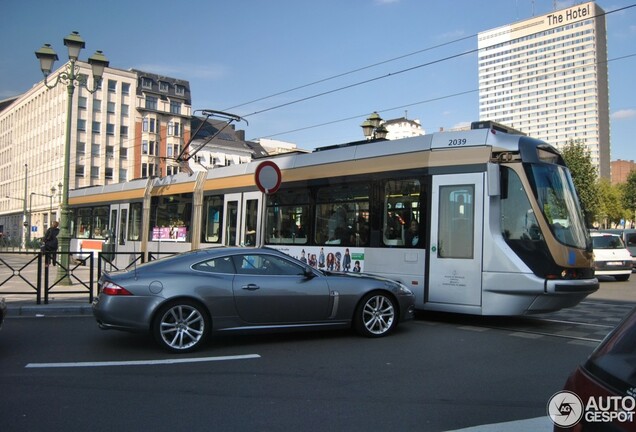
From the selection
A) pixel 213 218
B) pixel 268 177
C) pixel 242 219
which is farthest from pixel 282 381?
pixel 213 218

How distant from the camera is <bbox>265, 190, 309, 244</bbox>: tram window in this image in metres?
11.0

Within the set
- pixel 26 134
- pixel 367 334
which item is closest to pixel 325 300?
pixel 367 334

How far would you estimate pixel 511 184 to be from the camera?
813 cm

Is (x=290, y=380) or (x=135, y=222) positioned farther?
(x=135, y=222)

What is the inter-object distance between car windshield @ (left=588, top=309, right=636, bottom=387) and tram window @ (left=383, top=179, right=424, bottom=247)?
6744mm

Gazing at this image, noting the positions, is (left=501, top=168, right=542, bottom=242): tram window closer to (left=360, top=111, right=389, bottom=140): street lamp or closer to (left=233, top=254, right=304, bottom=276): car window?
(left=233, top=254, right=304, bottom=276): car window

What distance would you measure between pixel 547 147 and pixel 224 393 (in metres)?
6.65

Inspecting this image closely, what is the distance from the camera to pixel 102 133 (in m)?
74.0

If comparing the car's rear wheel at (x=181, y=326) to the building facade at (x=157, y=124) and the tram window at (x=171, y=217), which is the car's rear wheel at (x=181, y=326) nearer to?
the tram window at (x=171, y=217)

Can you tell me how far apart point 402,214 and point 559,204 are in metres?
2.59

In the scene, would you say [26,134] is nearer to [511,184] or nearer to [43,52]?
[43,52]

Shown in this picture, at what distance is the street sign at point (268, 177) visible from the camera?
10.2 m

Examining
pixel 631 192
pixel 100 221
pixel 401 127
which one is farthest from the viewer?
pixel 401 127

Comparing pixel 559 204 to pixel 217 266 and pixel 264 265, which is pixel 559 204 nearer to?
pixel 264 265
